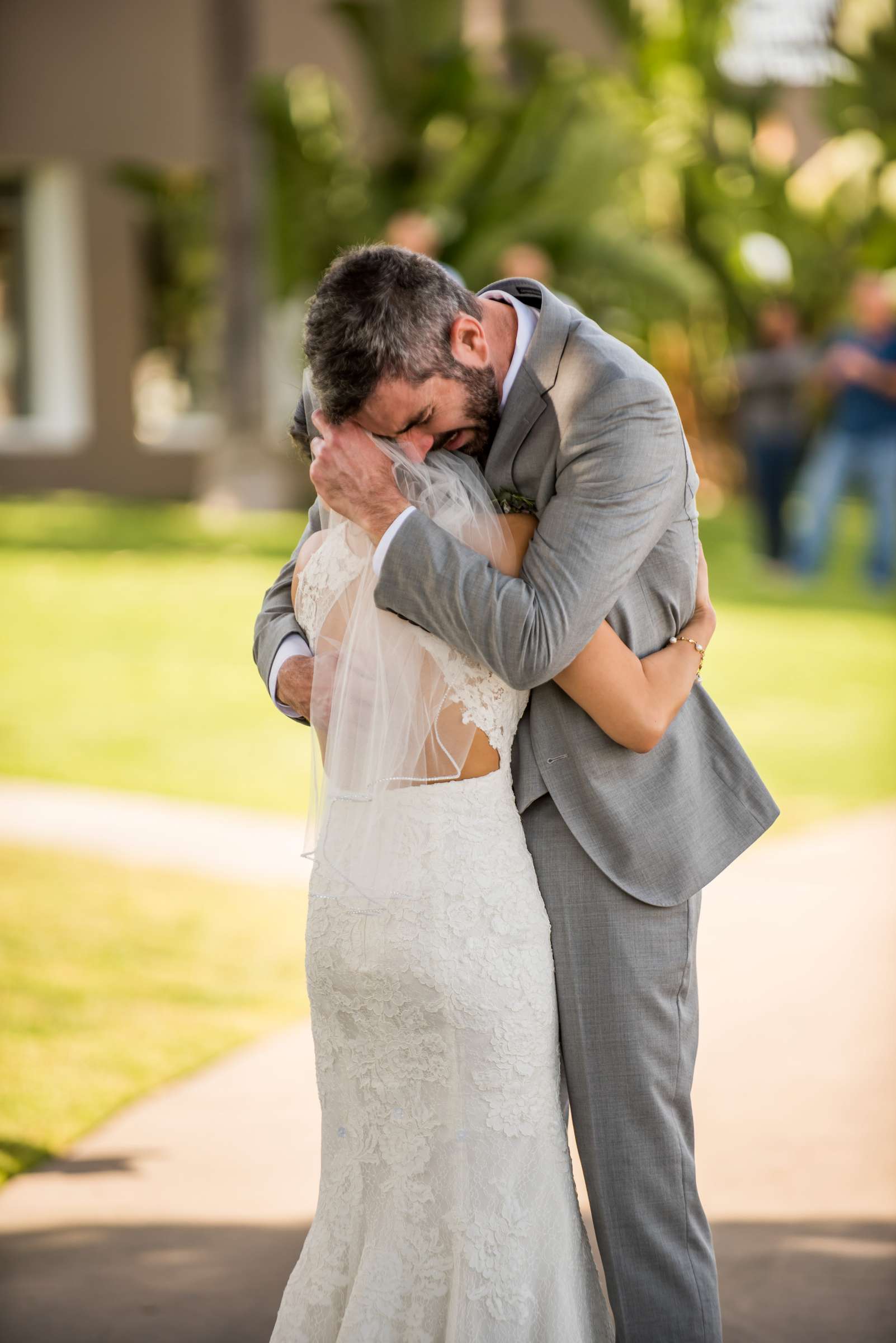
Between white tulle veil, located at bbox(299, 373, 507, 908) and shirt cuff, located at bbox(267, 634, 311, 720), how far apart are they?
6.5 inches

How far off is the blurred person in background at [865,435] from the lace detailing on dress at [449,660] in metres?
11.5

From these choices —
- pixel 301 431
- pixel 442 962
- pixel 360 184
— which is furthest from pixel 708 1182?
pixel 360 184

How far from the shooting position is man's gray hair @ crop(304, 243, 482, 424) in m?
2.14

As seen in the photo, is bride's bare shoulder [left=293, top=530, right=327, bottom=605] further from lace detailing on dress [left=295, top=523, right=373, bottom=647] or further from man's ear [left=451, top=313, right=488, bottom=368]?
man's ear [left=451, top=313, right=488, bottom=368]

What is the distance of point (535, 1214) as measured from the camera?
7.79 feet

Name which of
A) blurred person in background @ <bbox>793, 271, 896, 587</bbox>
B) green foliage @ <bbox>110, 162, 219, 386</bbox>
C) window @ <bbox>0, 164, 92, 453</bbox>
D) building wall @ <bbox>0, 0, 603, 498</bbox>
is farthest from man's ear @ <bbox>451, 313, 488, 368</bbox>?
window @ <bbox>0, 164, 92, 453</bbox>

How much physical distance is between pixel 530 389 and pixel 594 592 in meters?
0.35

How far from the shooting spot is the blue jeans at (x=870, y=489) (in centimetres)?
1328

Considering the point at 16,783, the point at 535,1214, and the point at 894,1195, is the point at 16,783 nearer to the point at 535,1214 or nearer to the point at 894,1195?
the point at 894,1195

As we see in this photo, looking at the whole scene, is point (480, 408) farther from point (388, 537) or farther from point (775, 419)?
point (775, 419)

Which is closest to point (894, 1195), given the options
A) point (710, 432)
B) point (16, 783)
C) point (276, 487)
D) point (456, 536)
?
point (456, 536)

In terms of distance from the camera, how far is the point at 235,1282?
10.8ft

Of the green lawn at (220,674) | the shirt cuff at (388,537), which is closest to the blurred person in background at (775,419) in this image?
the green lawn at (220,674)

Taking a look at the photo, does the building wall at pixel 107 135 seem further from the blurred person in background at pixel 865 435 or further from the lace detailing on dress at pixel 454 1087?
the lace detailing on dress at pixel 454 1087
